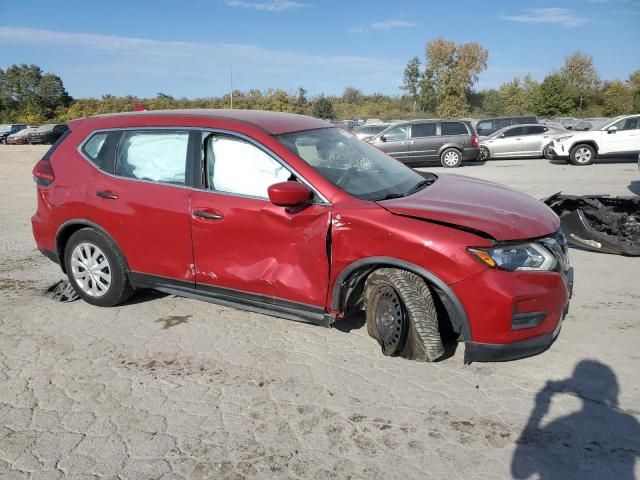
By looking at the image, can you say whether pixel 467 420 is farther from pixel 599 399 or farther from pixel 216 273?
pixel 216 273

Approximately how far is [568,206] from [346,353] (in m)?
3.97

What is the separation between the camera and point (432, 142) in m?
19.6

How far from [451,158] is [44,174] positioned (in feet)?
53.8

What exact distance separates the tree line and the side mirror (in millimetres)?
49922

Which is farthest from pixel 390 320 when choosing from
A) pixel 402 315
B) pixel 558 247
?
pixel 558 247

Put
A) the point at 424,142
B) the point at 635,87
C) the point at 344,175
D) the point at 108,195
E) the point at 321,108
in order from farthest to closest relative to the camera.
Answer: the point at 635,87 < the point at 321,108 < the point at 424,142 < the point at 108,195 < the point at 344,175

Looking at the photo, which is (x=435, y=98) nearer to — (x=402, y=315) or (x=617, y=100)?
(x=617, y=100)

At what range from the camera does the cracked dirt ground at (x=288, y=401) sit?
2.71 m

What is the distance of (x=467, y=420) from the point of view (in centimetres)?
306

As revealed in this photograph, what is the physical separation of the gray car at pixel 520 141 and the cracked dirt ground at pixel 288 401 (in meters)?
17.2

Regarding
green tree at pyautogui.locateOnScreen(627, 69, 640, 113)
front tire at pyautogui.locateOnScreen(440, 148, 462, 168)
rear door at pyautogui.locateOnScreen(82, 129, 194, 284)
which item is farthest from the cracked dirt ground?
green tree at pyautogui.locateOnScreen(627, 69, 640, 113)

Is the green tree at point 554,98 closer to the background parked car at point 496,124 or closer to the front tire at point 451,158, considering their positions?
the background parked car at point 496,124

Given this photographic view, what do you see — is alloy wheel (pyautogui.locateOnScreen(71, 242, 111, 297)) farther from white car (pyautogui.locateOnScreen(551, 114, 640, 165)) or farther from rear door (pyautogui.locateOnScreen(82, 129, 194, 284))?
white car (pyautogui.locateOnScreen(551, 114, 640, 165))

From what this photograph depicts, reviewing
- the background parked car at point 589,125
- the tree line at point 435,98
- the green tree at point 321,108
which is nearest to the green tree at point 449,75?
the tree line at point 435,98
